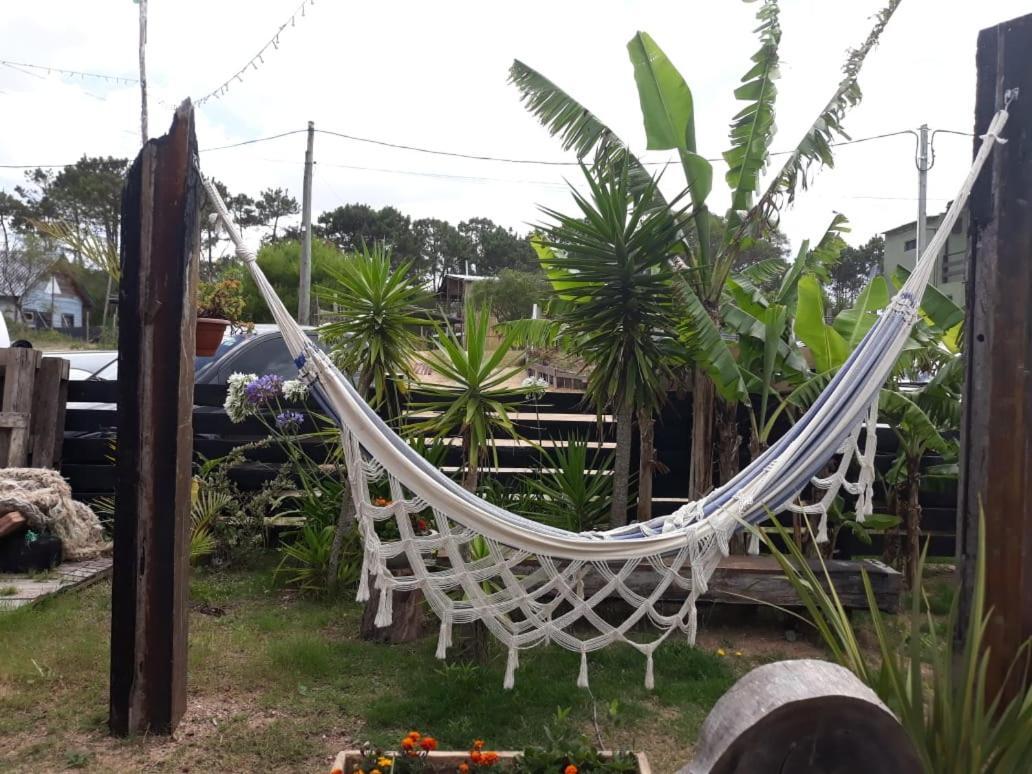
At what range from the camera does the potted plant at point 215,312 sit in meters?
4.05

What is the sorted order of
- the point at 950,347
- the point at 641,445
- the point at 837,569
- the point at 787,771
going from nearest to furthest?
the point at 787,771, the point at 837,569, the point at 641,445, the point at 950,347

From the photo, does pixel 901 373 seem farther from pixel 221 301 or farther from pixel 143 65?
pixel 143 65

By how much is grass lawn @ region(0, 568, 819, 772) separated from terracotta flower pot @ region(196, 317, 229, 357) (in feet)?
4.18

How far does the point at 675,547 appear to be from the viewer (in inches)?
97.7

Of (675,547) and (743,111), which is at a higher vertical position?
(743,111)

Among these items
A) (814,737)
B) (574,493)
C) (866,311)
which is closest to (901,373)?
(866,311)

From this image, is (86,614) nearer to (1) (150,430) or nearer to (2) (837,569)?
(1) (150,430)

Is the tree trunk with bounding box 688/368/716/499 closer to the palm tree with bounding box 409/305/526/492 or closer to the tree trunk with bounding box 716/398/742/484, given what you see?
the tree trunk with bounding box 716/398/742/484

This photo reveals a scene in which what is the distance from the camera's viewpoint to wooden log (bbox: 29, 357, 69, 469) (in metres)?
4.81

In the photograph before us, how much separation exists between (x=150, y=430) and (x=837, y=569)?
2832 mm

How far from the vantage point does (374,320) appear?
4.04 metres

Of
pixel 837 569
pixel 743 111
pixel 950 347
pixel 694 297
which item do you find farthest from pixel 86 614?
pixel 950 347

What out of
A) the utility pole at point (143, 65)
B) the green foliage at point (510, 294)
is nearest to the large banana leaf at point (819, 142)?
the utility pole at point (143, 65)

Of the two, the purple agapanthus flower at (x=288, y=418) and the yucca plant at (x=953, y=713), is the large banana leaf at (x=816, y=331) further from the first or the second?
the purple agapanthus flower at (x=288, y=418)
